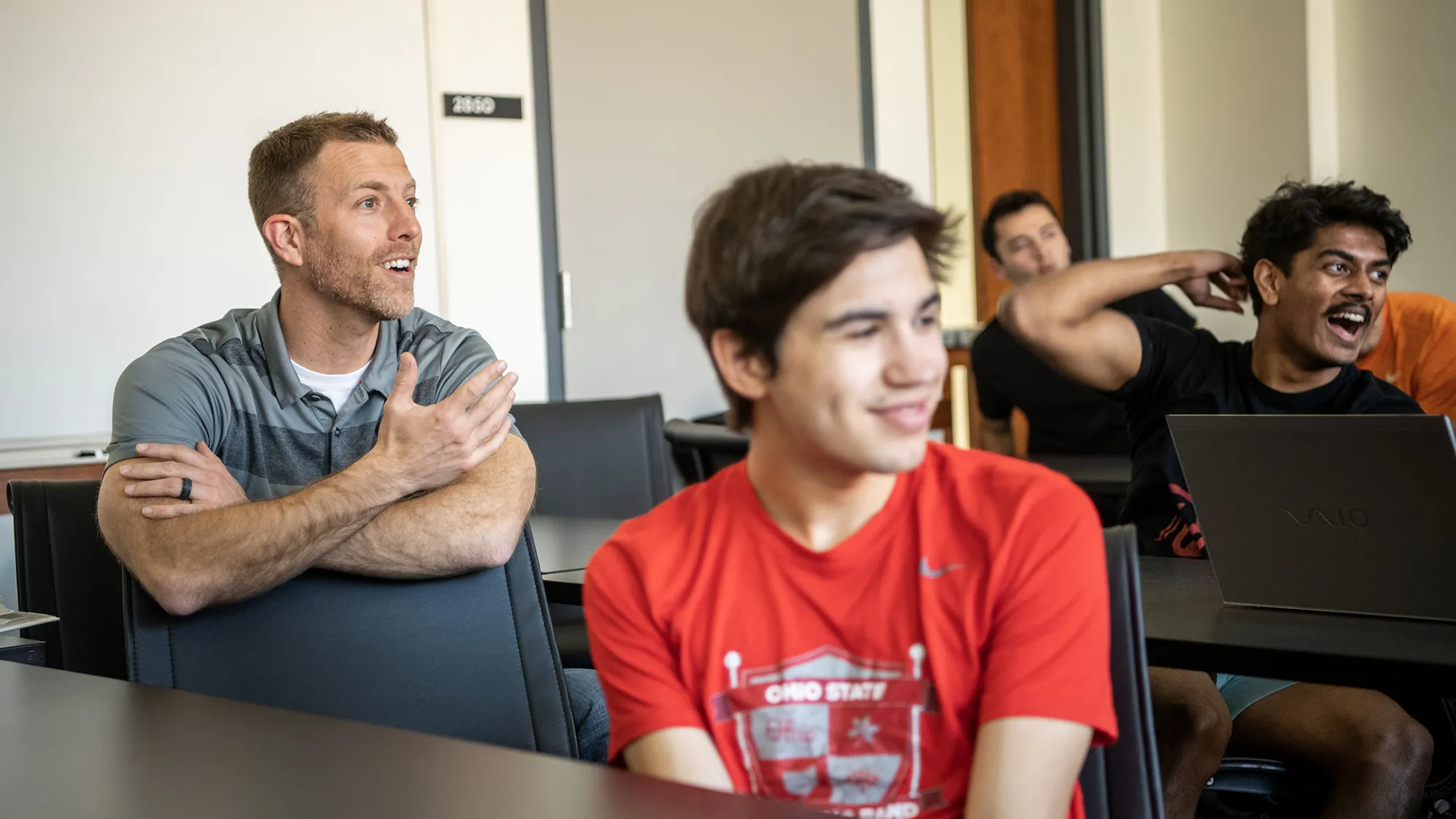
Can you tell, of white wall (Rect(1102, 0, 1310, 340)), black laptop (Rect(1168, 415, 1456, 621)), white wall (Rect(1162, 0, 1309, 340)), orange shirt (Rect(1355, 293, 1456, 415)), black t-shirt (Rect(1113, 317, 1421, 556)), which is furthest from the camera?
white wall (Rect(1102, 0, 1310, 340))

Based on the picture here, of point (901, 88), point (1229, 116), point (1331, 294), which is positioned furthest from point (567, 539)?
point (1229, 116)

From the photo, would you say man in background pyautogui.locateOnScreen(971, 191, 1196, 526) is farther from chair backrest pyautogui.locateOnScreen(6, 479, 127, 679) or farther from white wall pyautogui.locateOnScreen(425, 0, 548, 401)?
chair backrest pyautogui.locateOnScreen(6, 479, 127, 679)

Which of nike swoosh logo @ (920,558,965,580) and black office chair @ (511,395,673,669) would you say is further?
black office chair @ (511,395,673,669)

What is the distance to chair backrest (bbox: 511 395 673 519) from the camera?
307 cm

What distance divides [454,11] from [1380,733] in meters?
3.19

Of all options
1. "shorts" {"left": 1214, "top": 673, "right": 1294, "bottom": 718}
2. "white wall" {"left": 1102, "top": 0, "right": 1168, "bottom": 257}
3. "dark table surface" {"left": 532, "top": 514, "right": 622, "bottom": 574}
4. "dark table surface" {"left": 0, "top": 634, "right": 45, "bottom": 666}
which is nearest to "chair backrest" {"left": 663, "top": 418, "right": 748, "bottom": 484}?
"dark table surface" {"left": 532, "top": 514, "right": 622, "bottom": 574}

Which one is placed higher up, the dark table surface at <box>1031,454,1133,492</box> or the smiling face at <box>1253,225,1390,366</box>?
the smiling face at <box>1253,225,1390,366</box>

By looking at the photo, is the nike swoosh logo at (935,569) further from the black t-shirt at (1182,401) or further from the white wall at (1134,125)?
the white wall at (1134,125)

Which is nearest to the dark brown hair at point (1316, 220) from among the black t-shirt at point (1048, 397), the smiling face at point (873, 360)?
the smiling face at point (873, 360)

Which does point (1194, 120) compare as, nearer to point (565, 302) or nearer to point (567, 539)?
point (565, 302)

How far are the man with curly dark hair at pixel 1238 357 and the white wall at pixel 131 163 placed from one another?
2.14 metres

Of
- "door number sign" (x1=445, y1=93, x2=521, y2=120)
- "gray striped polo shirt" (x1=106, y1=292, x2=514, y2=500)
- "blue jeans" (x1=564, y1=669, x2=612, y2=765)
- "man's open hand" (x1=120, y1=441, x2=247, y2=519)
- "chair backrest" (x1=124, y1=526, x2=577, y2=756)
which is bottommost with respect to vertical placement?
"blue jeans" (x1=564, y1=669, x2=612, y2=765)

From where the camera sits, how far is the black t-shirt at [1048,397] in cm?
393

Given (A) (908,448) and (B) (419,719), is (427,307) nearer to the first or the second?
(B) (419,719)
